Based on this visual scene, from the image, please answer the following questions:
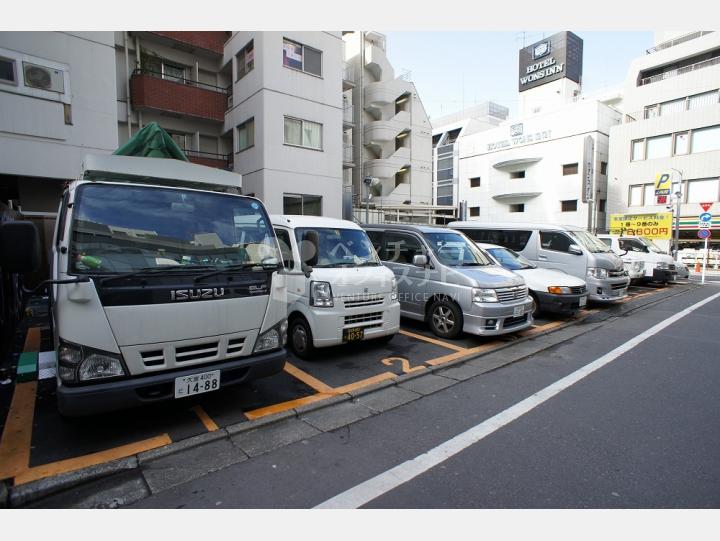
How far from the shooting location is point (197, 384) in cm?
333

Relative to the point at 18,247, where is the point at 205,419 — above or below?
below

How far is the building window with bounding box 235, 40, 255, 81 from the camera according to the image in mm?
15203

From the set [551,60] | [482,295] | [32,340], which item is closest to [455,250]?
[482,295]

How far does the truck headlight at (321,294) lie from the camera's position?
521 centimetres

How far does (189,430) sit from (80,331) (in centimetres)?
127

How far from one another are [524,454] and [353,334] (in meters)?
2.69

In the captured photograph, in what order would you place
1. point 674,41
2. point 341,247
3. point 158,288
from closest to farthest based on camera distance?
1. point 158,288
2. point 341,247
3. point 674,41

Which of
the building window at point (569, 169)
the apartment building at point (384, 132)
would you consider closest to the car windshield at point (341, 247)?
the apartment building at point (384, 132)

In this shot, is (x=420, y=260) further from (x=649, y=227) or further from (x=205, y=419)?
(x=649, y=227)

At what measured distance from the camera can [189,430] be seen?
11.5ft

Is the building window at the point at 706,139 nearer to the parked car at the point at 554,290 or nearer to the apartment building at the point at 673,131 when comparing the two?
the apartment building at the point at 673,131

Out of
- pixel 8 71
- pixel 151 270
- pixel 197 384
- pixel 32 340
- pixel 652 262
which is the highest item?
pixel 8 71

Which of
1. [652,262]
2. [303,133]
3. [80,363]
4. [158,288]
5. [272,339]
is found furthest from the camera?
[303,133]

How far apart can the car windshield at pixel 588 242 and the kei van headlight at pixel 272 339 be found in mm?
8154
